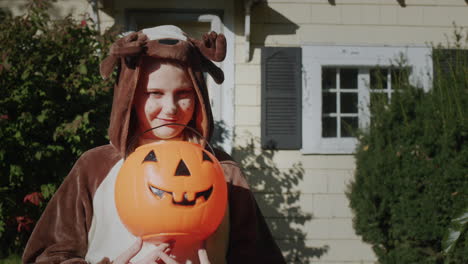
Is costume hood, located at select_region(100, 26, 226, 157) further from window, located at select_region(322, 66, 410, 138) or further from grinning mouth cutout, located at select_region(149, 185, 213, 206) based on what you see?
window, located at select_region(322, 66, 410, 138)

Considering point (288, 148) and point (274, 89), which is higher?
point (274, 89)

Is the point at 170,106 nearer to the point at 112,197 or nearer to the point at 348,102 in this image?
the point at 112,197

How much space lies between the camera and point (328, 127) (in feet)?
18.6

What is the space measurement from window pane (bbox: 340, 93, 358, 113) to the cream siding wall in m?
0.60

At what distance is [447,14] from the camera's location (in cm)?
564

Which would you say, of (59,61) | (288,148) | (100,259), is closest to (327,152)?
(288,148)

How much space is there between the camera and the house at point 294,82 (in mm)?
5305

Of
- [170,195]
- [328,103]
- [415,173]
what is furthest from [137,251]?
[328,103]

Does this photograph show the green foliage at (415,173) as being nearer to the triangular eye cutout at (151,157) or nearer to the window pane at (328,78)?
the window pane at (328,78)

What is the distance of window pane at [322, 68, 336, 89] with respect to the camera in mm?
5672

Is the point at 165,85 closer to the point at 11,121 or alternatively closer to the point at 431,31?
the point at 11,121

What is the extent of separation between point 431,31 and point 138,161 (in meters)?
4.94

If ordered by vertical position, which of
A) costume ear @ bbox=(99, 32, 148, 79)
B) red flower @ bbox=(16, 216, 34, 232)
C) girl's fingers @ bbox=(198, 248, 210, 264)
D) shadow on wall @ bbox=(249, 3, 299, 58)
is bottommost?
red flower @ bbox=(16, 216, 34, 232)

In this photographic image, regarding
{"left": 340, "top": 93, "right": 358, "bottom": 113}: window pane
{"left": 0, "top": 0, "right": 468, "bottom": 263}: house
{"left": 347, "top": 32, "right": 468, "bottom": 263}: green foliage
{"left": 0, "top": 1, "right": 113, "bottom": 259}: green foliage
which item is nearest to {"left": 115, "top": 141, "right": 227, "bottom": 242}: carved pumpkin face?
{"left": 0, "top": 1, "right": 113, "bottom": 259}: green foliage
